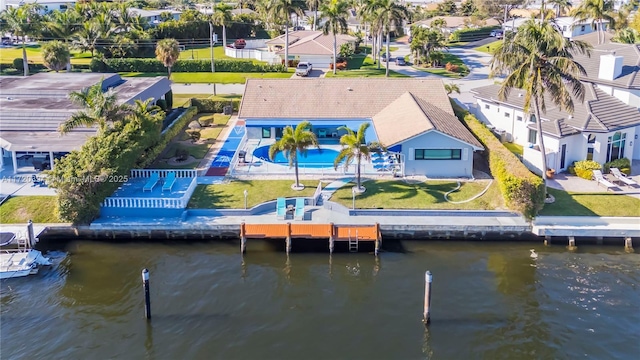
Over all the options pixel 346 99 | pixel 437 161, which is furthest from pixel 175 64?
pixel 437 161

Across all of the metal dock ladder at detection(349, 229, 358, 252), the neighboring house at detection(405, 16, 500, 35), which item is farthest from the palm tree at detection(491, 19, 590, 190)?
the neighboring house at detection(405, 16, 500, 35)

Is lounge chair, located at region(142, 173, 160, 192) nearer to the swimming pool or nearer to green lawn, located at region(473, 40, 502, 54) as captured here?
the swimming pool

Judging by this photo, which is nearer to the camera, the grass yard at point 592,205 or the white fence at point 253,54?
the grass yard at point 592,205

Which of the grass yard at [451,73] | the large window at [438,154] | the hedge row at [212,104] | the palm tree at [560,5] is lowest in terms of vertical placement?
the large window at [438,154]

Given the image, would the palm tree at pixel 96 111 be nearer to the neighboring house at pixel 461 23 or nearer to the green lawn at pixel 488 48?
the green lawn at pixel 488 48

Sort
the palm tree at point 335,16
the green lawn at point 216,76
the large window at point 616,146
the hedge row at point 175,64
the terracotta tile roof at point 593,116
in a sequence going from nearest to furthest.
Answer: the terracotta tile roof at point 593,116 → the large window at point 616,146 → the palm tree at point 335,16 → the green lawn at point 216,76 → the hedge row at point 175,64

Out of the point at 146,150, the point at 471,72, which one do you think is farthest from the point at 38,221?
the point at 471,72

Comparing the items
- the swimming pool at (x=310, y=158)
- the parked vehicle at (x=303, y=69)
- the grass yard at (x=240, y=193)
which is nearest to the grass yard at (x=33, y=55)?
the parked vehicle at (x=303, y=69)
